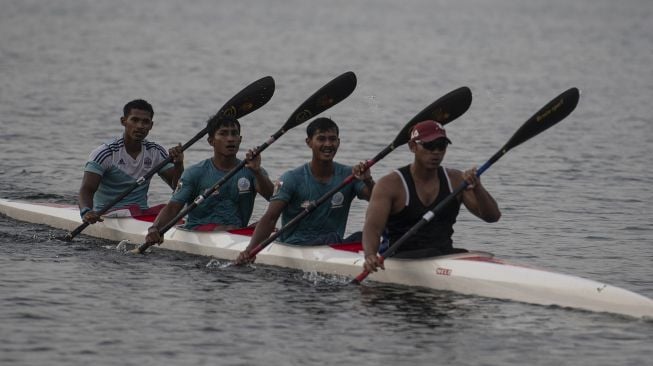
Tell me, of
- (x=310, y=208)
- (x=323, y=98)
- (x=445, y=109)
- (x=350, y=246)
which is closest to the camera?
(x=310, y=208)

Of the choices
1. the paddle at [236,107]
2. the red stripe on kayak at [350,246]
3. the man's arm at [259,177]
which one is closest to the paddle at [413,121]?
the red stripe on kayak at [350,246]

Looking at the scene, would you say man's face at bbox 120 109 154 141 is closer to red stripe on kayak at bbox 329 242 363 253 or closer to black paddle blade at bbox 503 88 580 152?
red stripe on kayak at bbox 329 242 363 253

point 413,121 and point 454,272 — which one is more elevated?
point 413,121

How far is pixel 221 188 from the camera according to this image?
57.1 feet

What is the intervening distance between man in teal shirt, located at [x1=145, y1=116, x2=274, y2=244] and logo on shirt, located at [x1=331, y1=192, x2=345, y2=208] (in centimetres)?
113

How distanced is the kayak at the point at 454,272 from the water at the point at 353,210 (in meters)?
0.14

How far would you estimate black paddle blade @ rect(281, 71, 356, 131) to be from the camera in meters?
17.9

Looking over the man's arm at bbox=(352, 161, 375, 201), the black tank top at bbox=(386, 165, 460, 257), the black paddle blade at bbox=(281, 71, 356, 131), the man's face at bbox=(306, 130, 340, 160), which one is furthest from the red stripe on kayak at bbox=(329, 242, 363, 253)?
the black paddle blade at bbox=(281, 71, 356, 131)

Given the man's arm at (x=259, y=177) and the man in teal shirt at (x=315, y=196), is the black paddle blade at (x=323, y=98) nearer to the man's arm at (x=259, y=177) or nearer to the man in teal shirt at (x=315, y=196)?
the man's arm at (x=259, y=177)

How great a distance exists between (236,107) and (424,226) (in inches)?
189

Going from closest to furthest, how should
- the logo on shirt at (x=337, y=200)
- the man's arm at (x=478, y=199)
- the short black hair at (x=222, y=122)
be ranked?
the man's arm at (x=478, y=199)
the logo on shirt at (x=337, y=200)
the short black hair at (x=222, y=122)

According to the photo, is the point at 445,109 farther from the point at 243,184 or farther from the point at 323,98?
the point at 243,184

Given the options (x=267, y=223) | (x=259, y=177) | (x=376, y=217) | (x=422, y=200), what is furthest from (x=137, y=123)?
(x=422, y=200)

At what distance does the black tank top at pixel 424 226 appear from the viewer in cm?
1473
